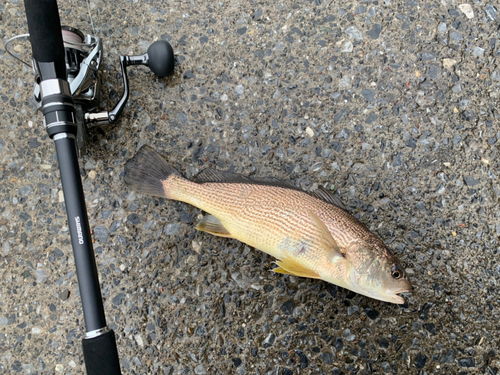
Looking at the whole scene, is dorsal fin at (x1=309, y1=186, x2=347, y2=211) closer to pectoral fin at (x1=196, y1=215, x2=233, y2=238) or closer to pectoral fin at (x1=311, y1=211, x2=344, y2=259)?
pectoral fin at (x1=311, y1=211, x2=344, y2=259)

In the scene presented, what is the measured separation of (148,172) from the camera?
2.08 meters

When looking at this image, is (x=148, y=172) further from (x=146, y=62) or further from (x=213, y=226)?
(x=146, y=62)

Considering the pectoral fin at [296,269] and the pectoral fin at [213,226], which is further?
the pectoral fin at [213,226]

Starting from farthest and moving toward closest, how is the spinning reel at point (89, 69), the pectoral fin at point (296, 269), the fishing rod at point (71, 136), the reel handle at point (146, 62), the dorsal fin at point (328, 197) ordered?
the reel handle at point (146, 62) < the spinning reel at point (89, 69) < the dorsal fin at point (328, 197) < the pectoral fin at point (296, 269) < the fishing rod at point (71, 136)

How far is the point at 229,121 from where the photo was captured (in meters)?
2.28

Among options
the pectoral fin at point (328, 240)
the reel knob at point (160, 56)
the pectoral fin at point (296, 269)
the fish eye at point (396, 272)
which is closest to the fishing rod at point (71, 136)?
the reel knob at point (160, 56)

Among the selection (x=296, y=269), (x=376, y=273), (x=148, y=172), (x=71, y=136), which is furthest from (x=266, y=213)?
(x=71, y=136)

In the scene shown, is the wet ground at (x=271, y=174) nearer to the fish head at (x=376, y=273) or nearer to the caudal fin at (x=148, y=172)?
the caudal fin at (x=148, y=172)

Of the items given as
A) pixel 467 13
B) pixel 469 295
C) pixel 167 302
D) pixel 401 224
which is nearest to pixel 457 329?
pixel 469 295

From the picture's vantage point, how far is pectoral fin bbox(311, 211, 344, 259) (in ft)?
5.61

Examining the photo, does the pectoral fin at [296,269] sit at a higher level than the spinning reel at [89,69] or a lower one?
lower

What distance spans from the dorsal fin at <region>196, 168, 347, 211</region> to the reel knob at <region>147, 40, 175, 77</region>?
2.12 ft

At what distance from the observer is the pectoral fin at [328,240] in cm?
171

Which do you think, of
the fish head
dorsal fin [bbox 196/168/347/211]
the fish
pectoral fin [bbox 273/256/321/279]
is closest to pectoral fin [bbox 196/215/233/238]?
the fish
